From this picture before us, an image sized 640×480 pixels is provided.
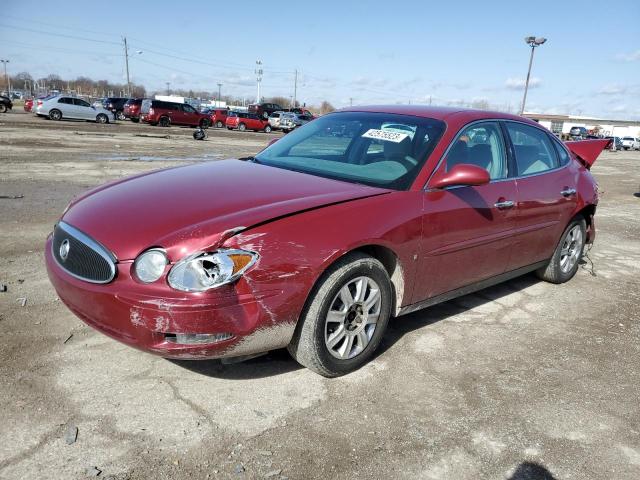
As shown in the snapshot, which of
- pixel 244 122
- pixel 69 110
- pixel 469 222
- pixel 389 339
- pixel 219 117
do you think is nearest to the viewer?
pixel 469 222

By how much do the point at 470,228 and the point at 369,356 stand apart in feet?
3.82

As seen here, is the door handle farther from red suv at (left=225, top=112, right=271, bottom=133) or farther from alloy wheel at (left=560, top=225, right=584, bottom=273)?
red suv at (left=225, top=112, right=271, bottom=133)

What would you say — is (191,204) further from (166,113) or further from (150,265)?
(166,113)

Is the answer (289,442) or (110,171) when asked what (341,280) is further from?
(110,171)

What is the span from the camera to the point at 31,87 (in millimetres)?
129000

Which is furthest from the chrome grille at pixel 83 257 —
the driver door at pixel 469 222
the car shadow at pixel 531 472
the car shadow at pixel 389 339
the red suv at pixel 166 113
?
the red suv at pixel 166 113

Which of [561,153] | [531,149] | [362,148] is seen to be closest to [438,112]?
[362,148]

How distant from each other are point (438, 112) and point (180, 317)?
2.59m

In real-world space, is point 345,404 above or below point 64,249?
below

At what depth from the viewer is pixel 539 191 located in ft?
14.4

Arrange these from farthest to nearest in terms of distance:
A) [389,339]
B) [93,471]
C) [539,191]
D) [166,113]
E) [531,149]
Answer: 1. [166,113]
2. [531,149]
3. [539,191]
4. [389,339]
5. [93,471]

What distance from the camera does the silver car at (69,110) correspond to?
30.9 meters

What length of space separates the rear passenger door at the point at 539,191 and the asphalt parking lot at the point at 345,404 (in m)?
0.61

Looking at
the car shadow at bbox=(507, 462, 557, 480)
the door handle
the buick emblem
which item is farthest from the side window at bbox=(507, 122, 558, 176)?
the buick emblem
